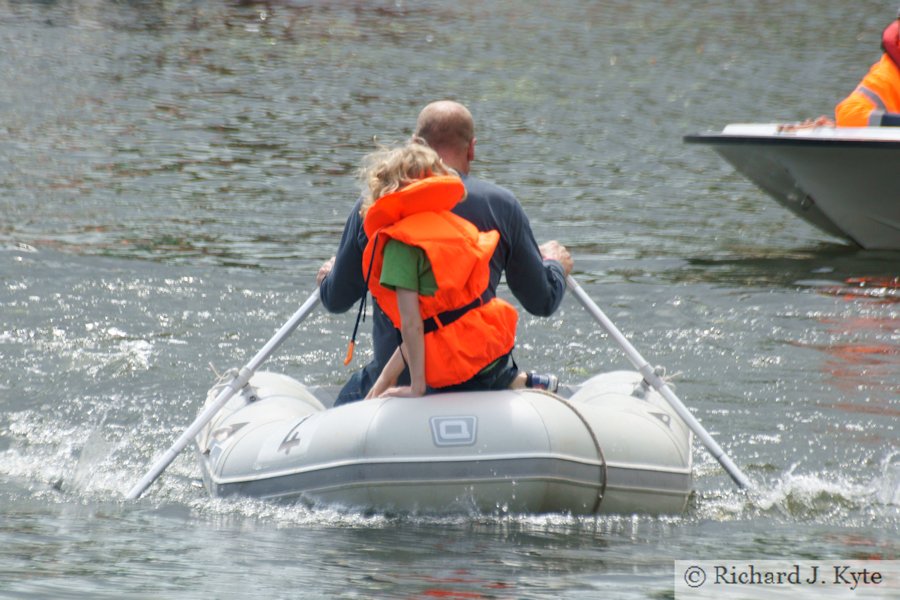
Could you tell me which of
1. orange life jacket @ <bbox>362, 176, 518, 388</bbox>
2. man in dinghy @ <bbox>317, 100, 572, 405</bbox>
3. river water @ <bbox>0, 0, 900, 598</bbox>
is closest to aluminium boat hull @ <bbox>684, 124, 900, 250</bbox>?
river water @ <bbox>0, 0, 900, 598</bbox>

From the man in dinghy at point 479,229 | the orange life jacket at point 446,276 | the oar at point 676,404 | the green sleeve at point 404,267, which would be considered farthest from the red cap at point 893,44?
the green sleeve at point 404,267

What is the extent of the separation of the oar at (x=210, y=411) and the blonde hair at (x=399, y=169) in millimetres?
856

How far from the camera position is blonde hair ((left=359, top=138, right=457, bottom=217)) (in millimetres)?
5059

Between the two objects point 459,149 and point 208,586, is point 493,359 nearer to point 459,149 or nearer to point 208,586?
point 459,149

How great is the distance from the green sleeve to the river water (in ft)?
2.54

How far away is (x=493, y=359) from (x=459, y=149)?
72cm

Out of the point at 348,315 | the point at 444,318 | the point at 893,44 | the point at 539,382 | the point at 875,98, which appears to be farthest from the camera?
the point at 875,98

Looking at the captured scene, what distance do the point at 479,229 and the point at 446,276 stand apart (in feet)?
0.90

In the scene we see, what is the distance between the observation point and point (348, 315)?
957cm

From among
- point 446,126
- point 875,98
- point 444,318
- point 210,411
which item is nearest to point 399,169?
point 446,126

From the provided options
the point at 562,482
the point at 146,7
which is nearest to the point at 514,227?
the point at 562,482

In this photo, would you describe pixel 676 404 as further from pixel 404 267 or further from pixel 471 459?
pixel 404 267

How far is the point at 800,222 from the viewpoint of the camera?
43.7 ft

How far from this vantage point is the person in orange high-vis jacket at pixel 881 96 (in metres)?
10.6
